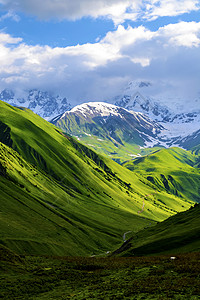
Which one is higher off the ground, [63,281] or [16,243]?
[63,281]

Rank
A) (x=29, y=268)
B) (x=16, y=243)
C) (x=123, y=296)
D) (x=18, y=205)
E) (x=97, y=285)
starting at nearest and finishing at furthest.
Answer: (x=123, y=296)
(x=97, y=285)
(x=29, y=268)
(x=16, y=243)
(x=18, y=205)

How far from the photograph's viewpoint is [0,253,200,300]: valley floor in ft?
140

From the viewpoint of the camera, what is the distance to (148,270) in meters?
54.4

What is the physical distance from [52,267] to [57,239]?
379 ft

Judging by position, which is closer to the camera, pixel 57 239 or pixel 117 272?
pixel 117 272

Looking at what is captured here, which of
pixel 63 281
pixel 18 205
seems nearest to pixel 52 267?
pixel 63 281

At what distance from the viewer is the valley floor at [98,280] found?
140 ft

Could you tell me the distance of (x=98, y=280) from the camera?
53.4 metres

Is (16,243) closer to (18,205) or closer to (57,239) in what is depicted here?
(57,239)

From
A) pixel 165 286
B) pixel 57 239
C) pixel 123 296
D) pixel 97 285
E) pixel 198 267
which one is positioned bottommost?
pixel 57 239

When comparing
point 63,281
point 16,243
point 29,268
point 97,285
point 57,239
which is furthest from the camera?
point 57,239

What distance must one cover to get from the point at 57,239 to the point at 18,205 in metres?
40.8

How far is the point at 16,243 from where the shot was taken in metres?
127

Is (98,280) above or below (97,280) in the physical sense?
above
